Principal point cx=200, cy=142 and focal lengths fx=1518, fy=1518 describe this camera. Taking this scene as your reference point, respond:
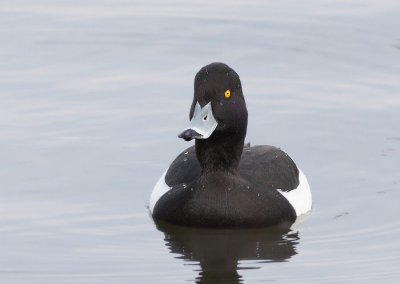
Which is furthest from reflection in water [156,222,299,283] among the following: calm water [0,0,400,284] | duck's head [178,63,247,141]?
duck's head [178,63,247,141]

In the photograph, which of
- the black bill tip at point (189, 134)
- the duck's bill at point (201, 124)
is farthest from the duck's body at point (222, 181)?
the black bill tip at point (189, 134)

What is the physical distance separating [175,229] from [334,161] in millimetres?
2177

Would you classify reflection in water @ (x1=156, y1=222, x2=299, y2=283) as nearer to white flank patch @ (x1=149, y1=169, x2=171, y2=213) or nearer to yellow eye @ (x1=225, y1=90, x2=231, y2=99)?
white flank patch @ (x1=149, y1=169, x2=171, y2=213)

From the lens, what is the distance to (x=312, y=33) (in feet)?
59.6

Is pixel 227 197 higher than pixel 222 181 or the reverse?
the reverse

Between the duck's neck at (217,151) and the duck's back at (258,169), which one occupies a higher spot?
the duck's neck at (217,151)

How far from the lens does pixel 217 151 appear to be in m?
12.9

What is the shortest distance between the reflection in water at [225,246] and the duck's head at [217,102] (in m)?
0.85

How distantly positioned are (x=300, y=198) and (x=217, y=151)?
2.88ft

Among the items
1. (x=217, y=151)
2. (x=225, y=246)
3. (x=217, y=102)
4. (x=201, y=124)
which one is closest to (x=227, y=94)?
(x=217, y=102)

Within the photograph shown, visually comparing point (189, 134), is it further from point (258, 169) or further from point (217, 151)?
point (258, 169)

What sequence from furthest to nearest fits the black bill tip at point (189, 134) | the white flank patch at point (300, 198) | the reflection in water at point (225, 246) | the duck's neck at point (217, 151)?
the white flank patch at point (300, 198) < the duck's neck at point (217, 151) < the black bill tip at point (189, 134) < the reflection in water at point (225, 246)

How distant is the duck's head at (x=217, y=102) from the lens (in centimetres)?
1258

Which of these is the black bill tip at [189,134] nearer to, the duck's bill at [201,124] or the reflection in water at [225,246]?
the duck's bill at [201,124]
